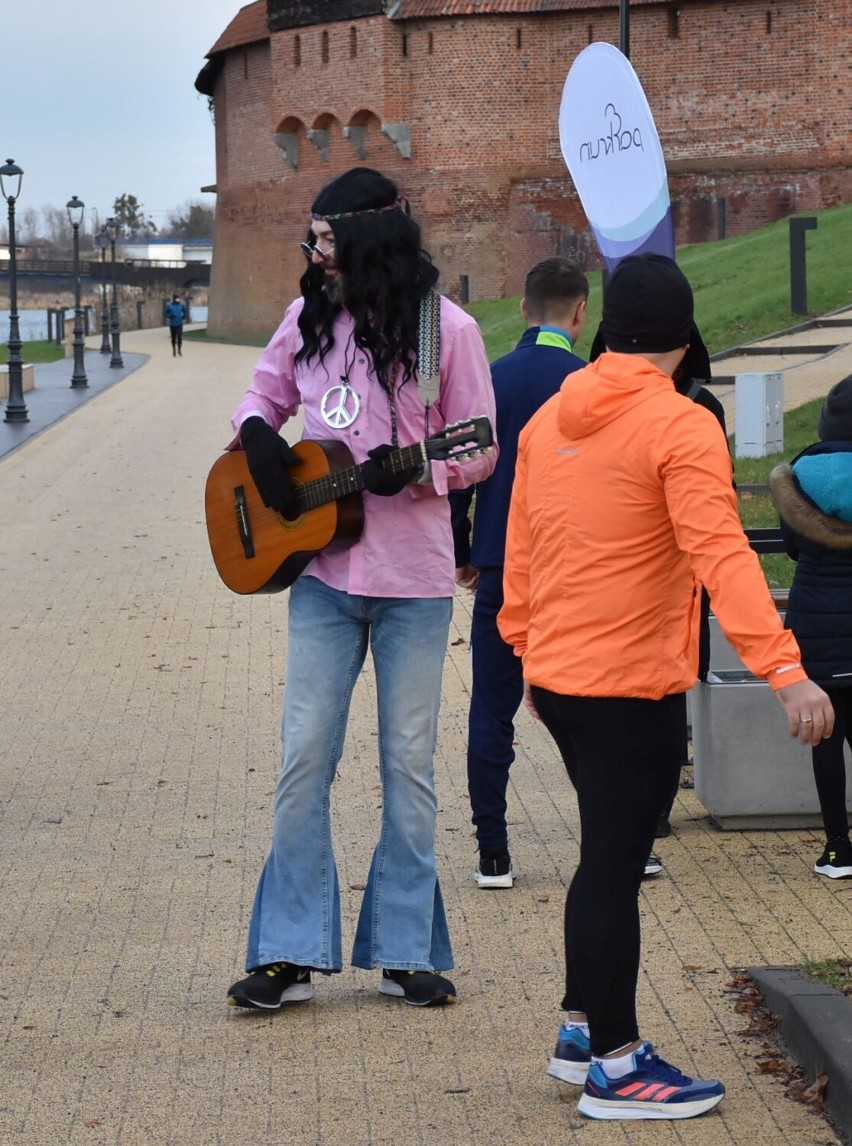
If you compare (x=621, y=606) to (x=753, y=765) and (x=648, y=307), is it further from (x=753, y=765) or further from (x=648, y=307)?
(x=753, y=765)

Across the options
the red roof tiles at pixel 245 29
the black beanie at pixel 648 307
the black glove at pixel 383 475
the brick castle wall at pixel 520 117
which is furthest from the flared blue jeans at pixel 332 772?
the red roof tiles at pixel 245 29

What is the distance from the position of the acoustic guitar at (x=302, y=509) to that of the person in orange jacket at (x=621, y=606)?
54 centimetres

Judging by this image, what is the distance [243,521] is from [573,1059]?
5.36 feet

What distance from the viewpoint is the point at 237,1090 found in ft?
12.9

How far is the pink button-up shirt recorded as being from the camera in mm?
4309

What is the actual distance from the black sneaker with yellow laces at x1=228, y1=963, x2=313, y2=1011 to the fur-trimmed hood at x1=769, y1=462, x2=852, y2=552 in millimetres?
2166

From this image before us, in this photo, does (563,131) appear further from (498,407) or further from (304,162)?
(304,162)

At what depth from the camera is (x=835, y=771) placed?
564cm

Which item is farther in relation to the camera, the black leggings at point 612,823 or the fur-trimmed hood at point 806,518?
the fur-trimmed hood at point 806,518

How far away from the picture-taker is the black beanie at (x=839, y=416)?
545 cm

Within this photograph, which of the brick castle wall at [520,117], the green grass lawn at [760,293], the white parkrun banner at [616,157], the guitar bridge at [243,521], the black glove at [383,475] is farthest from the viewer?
the brick castle wall at [520,117]

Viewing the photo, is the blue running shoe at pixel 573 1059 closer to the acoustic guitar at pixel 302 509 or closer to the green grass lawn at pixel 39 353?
the acoustic guitar at pixel 302 509

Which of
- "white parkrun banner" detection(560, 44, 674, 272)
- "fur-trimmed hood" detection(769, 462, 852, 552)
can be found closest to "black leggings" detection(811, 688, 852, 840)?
"fur-trimmed hood" detection(769, 462, 852, 552)

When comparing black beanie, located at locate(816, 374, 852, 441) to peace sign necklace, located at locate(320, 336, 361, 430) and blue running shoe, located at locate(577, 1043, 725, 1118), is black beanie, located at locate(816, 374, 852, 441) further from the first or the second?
blue running shoe, located at locate(577, 1043, 725, 1118)
